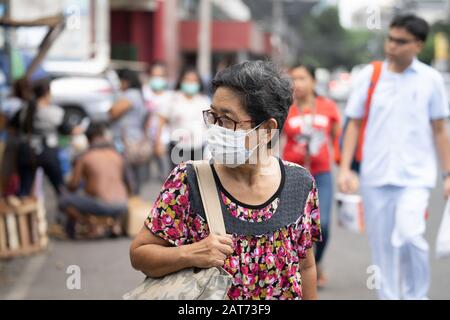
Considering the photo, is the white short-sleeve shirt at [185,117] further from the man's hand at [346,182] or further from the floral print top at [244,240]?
the floral print top at [244,240]

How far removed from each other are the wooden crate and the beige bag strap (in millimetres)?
5473

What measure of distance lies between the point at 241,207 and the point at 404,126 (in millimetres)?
2834

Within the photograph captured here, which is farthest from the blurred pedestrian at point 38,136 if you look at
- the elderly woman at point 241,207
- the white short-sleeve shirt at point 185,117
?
the elderly woman at point 241,207

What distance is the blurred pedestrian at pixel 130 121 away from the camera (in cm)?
1162

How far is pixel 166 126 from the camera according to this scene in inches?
461

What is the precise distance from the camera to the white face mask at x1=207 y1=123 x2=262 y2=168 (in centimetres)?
301

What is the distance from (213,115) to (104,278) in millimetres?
4627

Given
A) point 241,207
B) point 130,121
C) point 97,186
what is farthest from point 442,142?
point 130,121

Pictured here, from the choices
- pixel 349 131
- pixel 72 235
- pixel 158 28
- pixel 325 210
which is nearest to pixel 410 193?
pixel 349 131

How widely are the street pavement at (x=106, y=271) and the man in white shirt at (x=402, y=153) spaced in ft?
3.58

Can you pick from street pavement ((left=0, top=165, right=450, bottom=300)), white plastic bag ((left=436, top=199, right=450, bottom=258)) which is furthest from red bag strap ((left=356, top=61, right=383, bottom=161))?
street pavement ((left=0, top=165, right=450, bottom=300))

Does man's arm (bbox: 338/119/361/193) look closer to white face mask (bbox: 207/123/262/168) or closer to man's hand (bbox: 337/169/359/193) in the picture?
man's hand (bbox: 337/169/359/193)

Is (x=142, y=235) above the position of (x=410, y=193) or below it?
above

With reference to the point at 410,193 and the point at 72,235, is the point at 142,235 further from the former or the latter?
the point at 72,235
